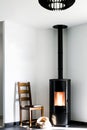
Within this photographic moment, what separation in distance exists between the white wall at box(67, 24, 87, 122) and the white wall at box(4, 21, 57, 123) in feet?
1.42

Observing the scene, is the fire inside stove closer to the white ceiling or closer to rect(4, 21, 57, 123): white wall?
rect(4, 21, 57, 123): white wall

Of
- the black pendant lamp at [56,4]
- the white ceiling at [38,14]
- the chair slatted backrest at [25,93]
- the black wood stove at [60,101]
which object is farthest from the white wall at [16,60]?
the black pendant lamp at [56,4]

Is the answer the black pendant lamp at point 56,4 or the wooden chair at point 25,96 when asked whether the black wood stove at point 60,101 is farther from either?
the black pendant lamp at point 56,4

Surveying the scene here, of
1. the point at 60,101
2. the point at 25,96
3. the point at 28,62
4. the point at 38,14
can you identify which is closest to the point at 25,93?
the point at 25,96

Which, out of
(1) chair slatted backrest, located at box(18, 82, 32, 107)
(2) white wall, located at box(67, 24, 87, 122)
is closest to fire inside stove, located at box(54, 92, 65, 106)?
(2) white wall, located at box(67, 24, 87, 122)

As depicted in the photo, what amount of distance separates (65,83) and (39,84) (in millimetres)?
834

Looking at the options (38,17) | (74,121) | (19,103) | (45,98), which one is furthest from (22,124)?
(38,17)

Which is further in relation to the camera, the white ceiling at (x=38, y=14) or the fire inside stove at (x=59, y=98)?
the fire inside stove at (x=59, y=98)

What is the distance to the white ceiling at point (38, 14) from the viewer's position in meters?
4.25

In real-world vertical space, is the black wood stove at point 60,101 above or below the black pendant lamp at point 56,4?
below

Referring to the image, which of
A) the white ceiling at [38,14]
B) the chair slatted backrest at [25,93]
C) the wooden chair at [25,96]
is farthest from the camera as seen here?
the chair slatted backrest at [25,93]

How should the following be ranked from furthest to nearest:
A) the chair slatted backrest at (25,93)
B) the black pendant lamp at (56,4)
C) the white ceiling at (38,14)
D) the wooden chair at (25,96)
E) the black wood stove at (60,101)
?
1. the chair slatted backrest at (25,93)
2. the wooden chair at (25,96)
3. the black wood stove at (60,101)
4. the white ceiling at (38,14)
5. the black pendant lamp at (56,4)

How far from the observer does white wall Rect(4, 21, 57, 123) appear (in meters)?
5.53

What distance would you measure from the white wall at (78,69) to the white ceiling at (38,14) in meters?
0.32
